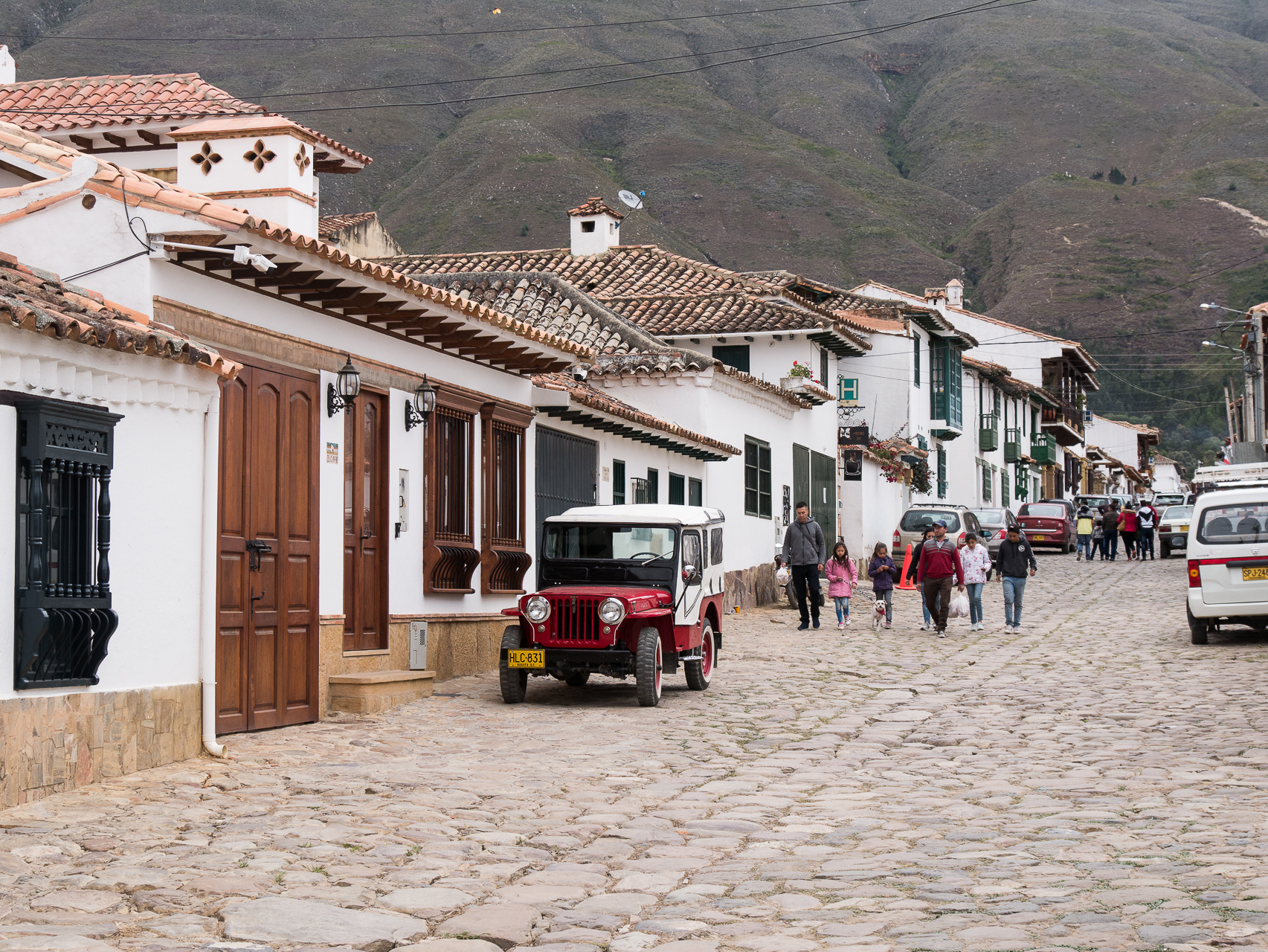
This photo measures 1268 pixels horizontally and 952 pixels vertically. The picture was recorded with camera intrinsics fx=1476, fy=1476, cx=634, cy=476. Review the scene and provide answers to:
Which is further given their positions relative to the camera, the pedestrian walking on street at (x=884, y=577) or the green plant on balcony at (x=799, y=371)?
the green plant on balcony at (x=799, y=371)

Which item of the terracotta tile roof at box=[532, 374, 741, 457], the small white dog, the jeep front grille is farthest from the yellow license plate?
the small white dog

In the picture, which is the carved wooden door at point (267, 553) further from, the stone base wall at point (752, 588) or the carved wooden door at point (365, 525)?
the stone base wall at point (752, 588)

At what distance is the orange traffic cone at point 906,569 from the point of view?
30.0 m

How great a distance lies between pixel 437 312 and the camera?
45.8ft

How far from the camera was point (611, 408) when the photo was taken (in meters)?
19.5

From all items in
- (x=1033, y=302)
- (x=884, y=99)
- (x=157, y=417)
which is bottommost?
(x=157, y=417)

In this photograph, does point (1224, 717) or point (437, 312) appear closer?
point (1224, 717)

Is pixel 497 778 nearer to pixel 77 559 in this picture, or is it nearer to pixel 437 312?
pixel 77 559

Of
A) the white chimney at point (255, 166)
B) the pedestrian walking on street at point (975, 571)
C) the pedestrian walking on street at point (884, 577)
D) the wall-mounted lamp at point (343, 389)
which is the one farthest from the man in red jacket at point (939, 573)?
the white chimney at point (255, 166)

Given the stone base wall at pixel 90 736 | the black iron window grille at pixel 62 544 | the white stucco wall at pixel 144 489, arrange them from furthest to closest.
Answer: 1. the white stucco wall at pixel 144 489
2. the black iron window grille at pixel 62 544
3. the stone base wall at pixel 90 736

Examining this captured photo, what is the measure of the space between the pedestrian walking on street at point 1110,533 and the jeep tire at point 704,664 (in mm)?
27423

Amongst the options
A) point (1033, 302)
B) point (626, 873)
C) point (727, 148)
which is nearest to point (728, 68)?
point (727, 148)

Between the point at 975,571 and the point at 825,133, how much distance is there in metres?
129

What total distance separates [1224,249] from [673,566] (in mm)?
111463
